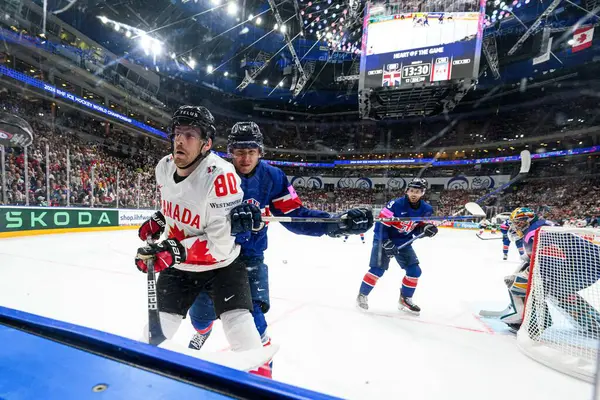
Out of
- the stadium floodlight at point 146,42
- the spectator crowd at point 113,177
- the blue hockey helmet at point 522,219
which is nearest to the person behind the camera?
the blue hockey helmet at point 522,219

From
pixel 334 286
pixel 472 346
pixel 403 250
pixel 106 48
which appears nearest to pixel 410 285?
pixel 403 250

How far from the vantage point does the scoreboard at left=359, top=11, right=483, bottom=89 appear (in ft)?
29.0

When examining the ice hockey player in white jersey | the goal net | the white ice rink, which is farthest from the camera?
the goal net

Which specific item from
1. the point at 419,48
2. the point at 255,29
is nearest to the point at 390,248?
the point at 419,48

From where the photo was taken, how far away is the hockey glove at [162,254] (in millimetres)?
1228

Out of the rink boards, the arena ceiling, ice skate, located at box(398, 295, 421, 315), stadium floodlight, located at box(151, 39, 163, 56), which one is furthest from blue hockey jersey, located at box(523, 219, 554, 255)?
stadium floodlight, located at box(151, 39, 163, 56)

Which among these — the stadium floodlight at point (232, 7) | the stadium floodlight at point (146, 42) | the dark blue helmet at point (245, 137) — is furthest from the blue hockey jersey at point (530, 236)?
the stadium floodlight at point (146, 42)

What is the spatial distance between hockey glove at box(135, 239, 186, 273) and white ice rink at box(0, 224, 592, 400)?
1026 millimetres

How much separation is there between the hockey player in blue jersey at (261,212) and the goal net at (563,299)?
170 cm

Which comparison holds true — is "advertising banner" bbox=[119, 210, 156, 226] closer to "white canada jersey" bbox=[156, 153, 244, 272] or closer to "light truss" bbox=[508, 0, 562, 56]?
"white canada jersey" bbox=[156, 153, 244, 272]

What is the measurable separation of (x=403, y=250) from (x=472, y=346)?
1075mm

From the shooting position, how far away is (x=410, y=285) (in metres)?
3.15

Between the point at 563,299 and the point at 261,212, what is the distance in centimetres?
242

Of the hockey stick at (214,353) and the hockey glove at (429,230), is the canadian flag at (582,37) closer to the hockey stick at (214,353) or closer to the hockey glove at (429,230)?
the hockey glove at (429,230)
